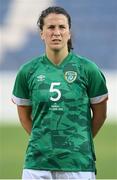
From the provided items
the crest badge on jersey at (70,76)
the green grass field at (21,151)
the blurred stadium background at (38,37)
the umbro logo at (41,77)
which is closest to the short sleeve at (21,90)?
the umbro logo at (41,77)

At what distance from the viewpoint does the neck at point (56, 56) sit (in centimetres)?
508

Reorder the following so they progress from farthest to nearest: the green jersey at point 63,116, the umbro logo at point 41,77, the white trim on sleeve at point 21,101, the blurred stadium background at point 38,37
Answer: the blurred stadium background at point 38,37 < the white trim on sleeve at point 21,101 < the umbro logo at point 41,77 < the green jersey at point 63,116

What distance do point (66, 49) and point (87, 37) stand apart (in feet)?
30.0

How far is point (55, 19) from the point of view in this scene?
5.07 meters

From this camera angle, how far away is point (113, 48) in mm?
14148

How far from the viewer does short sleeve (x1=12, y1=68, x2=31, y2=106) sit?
516cm

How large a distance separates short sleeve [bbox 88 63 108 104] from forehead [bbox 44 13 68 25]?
0.32m

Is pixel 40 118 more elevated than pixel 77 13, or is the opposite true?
pixel 77 13

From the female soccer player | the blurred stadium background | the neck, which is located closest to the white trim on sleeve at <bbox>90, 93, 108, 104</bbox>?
the female soccer player

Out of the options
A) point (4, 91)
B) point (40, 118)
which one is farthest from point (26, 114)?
point (4, 91)

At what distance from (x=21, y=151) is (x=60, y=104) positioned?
6330mm

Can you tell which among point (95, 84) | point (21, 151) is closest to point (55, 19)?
point (95, 84)

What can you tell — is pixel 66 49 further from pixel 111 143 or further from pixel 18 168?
pixel 111 143

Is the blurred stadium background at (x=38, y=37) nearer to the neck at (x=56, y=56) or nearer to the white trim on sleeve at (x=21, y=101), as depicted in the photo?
the white trim on sleeve at (x=21, y=101)
